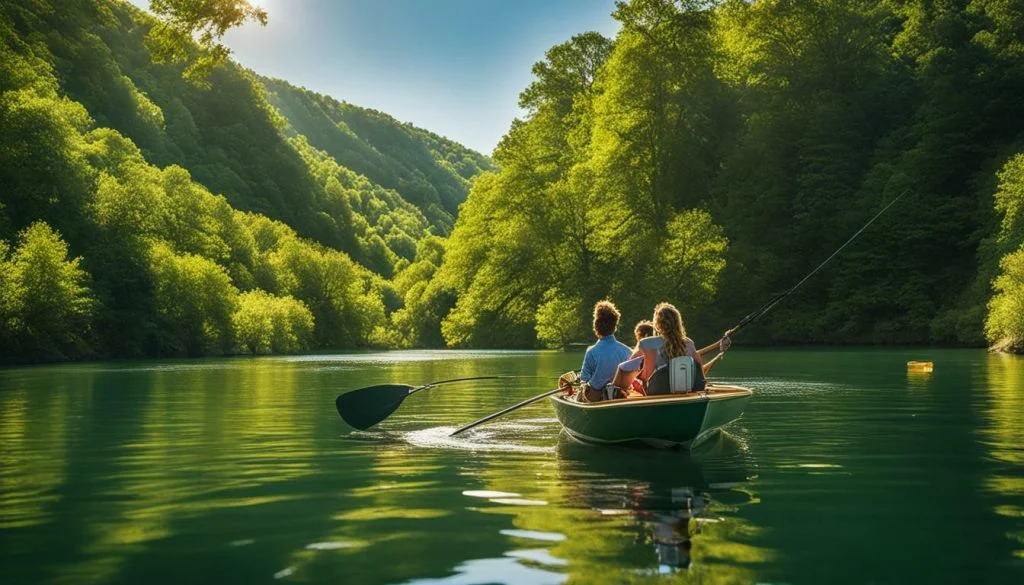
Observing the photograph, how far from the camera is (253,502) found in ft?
30.0

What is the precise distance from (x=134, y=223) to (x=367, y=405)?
47.2 metres

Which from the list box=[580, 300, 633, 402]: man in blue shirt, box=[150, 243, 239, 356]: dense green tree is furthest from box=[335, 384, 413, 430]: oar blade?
box=[150, 243, 239, 356]: dense green tree

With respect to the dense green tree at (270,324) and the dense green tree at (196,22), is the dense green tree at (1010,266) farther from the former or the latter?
the dense green tree at (270,324)

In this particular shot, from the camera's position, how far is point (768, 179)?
62250 millimetres

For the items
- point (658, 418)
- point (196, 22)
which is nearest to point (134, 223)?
point (196, 22)

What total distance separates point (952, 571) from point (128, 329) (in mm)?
53724

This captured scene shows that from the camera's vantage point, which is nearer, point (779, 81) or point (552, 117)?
point (779, 81)

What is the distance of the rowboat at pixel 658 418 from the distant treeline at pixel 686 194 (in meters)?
37.9

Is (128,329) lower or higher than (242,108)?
lower

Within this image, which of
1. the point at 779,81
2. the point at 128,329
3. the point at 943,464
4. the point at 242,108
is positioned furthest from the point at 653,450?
the point at 242,108

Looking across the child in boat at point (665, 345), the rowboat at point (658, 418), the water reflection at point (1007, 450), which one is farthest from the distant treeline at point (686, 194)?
the child in boat at point (665, 345)

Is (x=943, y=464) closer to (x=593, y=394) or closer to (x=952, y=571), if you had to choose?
(x=593, y=394)

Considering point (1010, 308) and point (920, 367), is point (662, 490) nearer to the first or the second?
point (920, 367)

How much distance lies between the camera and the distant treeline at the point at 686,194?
54094 mm
